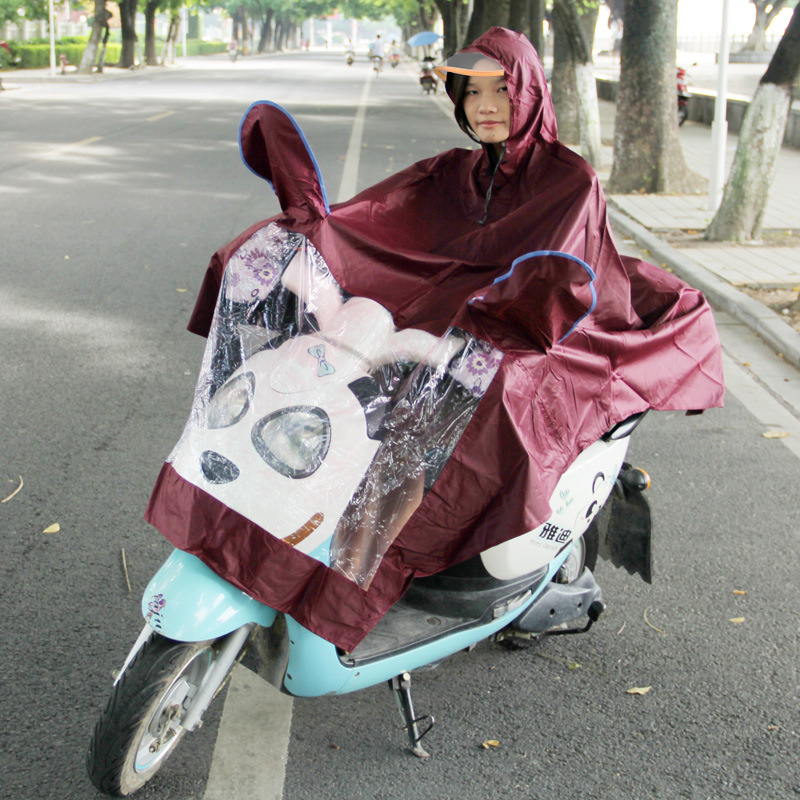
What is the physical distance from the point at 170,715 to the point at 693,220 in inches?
345

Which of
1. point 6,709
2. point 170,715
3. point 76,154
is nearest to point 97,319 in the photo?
point 6,709

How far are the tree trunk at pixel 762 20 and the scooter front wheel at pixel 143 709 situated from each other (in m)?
59.8

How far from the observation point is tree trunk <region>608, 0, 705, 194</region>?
11.2 metres

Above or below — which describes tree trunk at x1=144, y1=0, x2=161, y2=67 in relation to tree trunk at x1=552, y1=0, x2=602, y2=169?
above

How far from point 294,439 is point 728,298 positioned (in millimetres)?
5345

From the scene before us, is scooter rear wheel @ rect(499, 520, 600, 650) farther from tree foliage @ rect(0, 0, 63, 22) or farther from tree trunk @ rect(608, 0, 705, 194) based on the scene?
tree foliage @ rect(0, 0, 63, 22)

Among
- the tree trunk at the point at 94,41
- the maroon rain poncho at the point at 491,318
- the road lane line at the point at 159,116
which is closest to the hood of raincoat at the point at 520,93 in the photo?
the maroon rain poncho at the point at 491,318

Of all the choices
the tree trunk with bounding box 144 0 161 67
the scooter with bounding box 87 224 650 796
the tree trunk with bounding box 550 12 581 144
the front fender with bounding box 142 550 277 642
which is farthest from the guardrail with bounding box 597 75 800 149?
the tree trunk with bounding box 144 0 161 67

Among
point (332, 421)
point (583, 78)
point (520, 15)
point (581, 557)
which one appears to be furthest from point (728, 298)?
point (520, 15)

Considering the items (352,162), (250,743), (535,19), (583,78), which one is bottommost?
(250,743)

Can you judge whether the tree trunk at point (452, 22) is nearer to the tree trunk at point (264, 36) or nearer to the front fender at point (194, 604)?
the front fender at point (194, 604)

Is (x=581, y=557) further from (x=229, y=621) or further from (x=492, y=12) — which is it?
(x=492, y=12)

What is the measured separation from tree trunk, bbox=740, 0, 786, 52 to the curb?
5258 cm

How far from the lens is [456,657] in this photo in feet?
9.70
